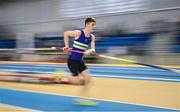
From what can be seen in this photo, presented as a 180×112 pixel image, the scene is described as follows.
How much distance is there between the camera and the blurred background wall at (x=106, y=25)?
38.6ft

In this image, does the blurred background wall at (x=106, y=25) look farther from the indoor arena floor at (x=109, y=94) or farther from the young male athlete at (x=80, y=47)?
the young male athlete at (x=80, y=47)

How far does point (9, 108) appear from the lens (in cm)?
513

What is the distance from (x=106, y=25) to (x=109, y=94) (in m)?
8.72

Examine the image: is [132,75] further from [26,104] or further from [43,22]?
[43,22]

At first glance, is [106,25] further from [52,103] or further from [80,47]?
[52,103]

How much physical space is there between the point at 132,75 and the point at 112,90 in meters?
2.15

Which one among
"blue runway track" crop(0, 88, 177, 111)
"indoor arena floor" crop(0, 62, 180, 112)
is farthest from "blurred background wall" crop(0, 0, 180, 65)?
"blue runway track" crop(0, 88, 177, 111)

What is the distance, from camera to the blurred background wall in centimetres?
1177

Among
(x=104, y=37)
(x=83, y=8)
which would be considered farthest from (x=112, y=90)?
(x=83, y=8)

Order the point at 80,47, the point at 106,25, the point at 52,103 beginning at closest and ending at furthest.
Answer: the point at 52,103 < the point at 80,47 < the point at 106,25

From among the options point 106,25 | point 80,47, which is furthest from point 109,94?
point 106,25

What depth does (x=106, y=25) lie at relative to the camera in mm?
14602

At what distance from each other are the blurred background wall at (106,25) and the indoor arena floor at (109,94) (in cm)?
302

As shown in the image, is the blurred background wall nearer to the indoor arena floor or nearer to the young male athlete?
the indoor arena floor
